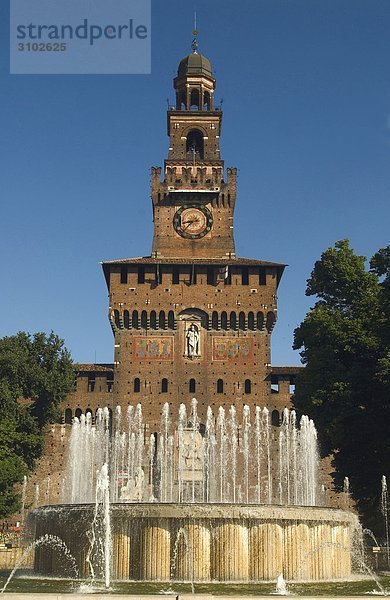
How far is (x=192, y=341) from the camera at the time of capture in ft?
130

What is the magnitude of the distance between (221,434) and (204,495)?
3197 millimetres

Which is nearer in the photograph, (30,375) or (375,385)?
(375,385)

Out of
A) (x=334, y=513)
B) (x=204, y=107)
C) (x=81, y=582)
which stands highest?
(x=204, y=107)

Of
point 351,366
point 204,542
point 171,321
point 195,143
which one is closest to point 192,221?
point 195,143

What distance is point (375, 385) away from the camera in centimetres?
2245

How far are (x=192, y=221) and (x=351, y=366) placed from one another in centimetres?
2038

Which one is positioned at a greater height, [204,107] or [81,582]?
[204,107]

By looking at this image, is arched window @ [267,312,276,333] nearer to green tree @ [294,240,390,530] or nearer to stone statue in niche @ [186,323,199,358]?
stone statue in niche @ [186,323,199,358]

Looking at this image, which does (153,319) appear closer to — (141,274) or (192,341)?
(192,341)

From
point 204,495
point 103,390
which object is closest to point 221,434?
point 204,495

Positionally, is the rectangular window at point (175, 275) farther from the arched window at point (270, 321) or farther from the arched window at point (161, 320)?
the arched window at point (270, 321)

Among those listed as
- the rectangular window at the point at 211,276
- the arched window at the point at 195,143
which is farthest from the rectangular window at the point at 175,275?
the arched window at the point at 195,143

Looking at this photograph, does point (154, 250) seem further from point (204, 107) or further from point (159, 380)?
point (204, 107)

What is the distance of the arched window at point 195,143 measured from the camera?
1791 inches
